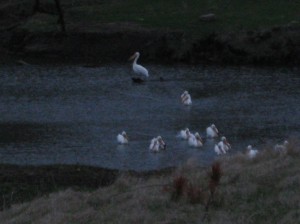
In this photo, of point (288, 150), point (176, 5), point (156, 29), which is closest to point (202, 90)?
point (156, 29)

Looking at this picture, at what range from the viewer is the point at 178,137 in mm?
23969

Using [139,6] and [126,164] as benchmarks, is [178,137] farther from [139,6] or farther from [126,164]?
[139,6]

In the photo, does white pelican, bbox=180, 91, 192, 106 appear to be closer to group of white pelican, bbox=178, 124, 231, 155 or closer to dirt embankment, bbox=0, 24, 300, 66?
group of white pelican, bbox=178, 124, 231, 155

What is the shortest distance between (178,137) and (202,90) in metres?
8.74

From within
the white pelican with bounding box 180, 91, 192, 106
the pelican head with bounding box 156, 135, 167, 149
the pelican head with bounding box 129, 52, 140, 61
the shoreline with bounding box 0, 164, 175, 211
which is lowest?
the pelican head with bounding box 129, 52, 140, 61

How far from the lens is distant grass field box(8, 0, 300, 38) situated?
4300 cm

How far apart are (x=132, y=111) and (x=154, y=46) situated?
14239 mm

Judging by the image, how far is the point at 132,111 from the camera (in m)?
28.2

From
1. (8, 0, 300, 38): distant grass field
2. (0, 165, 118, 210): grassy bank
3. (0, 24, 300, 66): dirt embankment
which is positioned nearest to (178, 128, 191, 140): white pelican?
(0, 165, 118, 210): grassy bank

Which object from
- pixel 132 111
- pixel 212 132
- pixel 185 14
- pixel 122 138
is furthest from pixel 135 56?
pixel 122 138

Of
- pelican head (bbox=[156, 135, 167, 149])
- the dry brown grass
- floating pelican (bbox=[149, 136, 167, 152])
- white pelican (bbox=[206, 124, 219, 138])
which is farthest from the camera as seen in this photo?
white pelican (bbox=[206, 124, 219, 138])

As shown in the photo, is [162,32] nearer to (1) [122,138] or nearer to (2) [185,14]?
(2) [185,14]

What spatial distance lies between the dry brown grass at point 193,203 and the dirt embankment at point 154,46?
27.7 metres

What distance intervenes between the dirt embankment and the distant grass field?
0.81 metres
